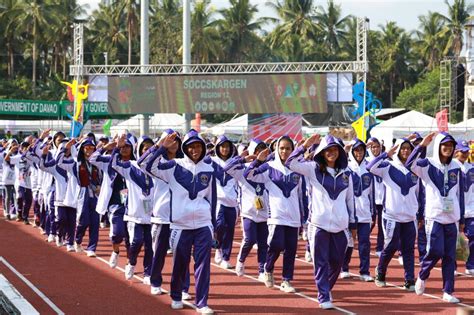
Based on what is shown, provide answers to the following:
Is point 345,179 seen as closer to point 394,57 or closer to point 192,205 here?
point 192,205

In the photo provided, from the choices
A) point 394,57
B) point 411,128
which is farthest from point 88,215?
point 394,57

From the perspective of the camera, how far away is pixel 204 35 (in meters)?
67.8

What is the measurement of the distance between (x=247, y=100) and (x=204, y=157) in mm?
21953

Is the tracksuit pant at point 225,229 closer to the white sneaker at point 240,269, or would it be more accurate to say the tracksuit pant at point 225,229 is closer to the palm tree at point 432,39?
the white sneaker at point 240,269

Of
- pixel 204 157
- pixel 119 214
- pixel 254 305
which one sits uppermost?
pixel 204 157

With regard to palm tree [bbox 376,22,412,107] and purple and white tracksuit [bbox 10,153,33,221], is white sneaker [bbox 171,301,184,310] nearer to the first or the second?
purple and white tracksuit [bbox 10,153,33,221]

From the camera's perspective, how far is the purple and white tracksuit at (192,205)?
355 inches

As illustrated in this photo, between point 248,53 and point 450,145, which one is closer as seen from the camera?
point 450,145

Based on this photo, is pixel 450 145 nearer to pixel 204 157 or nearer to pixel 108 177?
pixel 204 157

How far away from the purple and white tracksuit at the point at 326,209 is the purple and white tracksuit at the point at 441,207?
44.4 inches

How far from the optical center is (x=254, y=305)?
9.74 m

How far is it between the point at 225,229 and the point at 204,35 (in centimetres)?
5574

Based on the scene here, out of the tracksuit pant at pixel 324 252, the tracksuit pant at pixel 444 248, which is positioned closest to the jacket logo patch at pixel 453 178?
the tracksuit pant at pixel 444 248

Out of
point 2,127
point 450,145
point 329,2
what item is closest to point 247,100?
point 2,127
